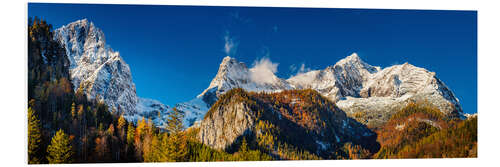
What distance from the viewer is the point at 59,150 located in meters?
12.1

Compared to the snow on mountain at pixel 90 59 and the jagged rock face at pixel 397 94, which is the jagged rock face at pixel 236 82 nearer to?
the snow on mountain at pixel 90 59

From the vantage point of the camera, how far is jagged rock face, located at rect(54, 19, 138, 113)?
46.5ft

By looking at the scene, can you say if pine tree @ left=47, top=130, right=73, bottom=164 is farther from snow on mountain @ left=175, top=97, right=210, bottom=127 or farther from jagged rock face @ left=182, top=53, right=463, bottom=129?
jagged rock face @ left=182, top=53, right=463, bottom=129

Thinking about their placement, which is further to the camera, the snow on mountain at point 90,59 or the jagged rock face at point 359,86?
the jagged rock face at point 359,86

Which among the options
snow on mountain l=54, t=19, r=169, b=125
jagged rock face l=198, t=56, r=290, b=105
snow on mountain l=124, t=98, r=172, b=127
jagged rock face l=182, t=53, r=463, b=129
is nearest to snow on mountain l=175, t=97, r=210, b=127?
jagged rock face l=182, t=53, r=463, b=129

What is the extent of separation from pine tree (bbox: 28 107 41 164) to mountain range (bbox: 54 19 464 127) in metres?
3.87

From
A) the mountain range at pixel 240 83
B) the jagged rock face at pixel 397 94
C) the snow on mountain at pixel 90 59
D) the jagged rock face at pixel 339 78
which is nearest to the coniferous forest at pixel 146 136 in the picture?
the snow on mountain at pixel 90 59

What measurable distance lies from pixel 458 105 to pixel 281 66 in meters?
8.86

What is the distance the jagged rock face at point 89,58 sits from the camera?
14.2m

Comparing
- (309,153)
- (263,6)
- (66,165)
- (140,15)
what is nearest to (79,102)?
(66,165)

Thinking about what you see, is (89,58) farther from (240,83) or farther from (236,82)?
(240,83)

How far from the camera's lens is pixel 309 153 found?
17.0 m

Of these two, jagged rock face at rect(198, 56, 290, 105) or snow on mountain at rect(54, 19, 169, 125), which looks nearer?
snow on mountain at rect(54, 19, 169, 125)

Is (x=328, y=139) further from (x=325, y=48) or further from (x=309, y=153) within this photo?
(x=325, y=48)
